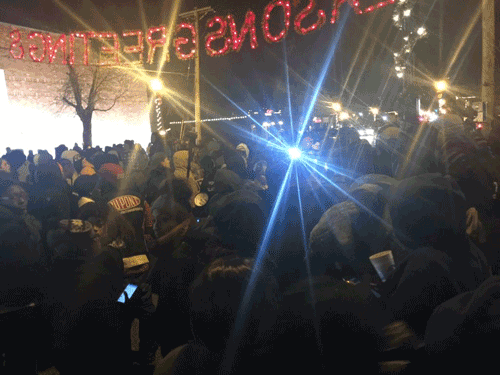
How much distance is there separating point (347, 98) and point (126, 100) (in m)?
31.8

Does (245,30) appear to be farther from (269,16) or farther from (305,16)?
(305,16)

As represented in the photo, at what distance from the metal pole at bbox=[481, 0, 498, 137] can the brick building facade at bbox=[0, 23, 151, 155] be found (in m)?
22.1

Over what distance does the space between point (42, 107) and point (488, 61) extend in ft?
77.9

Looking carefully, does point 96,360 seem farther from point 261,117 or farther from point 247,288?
point 261,117

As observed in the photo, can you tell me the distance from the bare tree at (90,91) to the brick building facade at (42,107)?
0.15 metres

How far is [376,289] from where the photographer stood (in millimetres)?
2082

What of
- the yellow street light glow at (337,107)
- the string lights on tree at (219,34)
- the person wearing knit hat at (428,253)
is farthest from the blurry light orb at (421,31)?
the person wearing knit hat at (428,253)

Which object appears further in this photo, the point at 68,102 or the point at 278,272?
the point at 68,102

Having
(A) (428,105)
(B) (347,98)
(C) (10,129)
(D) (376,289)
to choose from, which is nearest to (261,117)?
(C) (10,129)

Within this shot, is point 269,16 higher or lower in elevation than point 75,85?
higher

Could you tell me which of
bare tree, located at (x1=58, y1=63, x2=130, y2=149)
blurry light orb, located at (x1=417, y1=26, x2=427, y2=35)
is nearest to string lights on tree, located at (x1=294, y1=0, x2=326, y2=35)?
blurry light orb, located at (x1=417, y1=26, x2=427, y2=35)

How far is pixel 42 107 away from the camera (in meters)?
23.8

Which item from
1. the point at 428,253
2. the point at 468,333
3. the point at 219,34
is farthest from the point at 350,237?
the point at 219,34

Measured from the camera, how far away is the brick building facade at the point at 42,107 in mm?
22016
